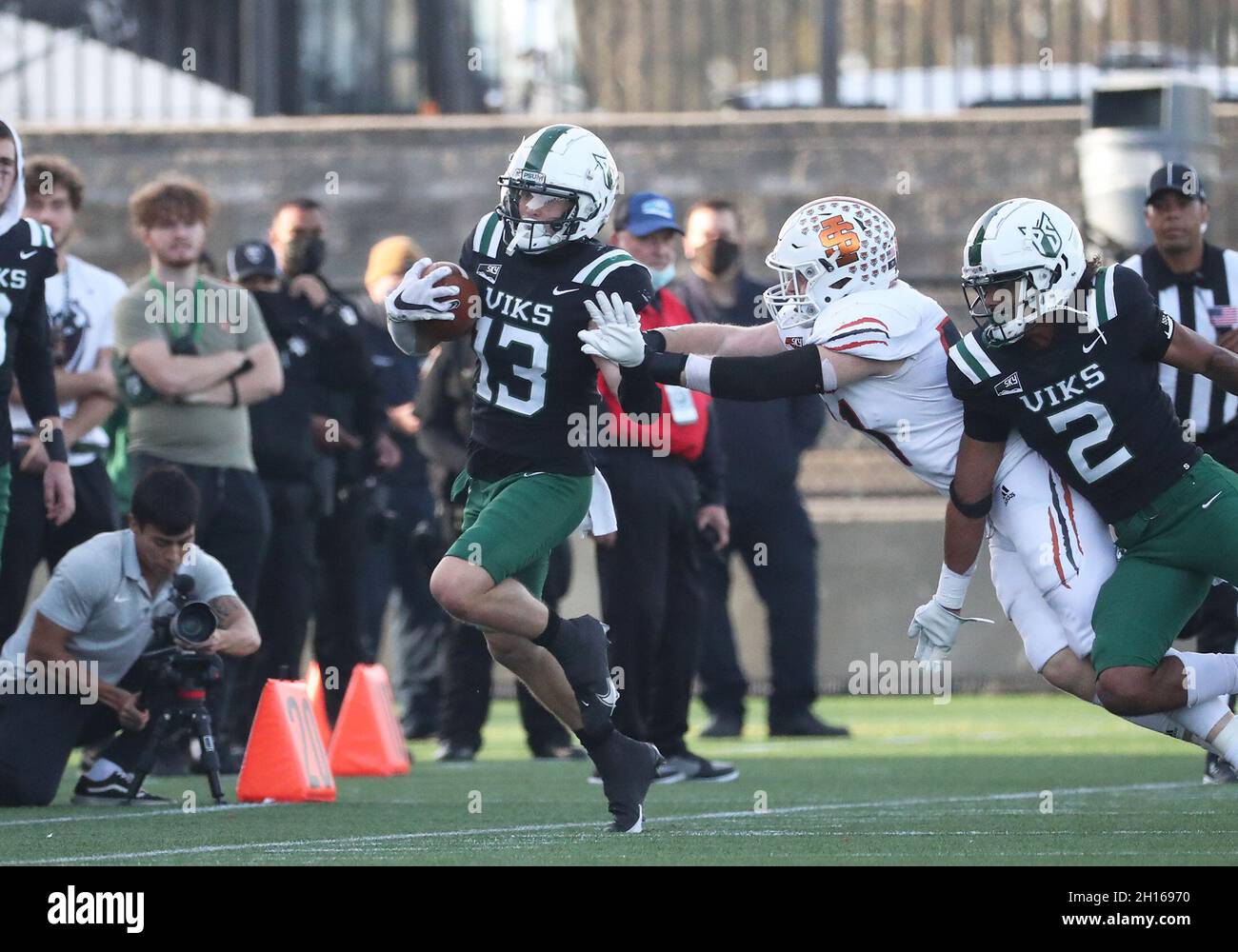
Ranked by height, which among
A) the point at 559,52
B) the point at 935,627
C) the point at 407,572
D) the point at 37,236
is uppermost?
the point at 559,52

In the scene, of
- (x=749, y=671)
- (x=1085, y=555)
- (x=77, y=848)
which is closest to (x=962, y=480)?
(x=1085, y=555)

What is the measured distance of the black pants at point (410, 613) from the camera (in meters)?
10.8

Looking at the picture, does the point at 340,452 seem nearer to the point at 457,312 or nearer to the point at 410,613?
the point at 410,613

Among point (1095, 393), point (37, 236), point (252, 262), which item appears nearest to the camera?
point (1095, 393)

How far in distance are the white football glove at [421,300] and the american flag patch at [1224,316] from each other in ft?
10.5

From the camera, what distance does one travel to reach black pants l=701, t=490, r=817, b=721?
34.2 ft

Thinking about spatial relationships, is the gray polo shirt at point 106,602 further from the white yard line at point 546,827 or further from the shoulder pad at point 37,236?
the white yard line at point 546,827

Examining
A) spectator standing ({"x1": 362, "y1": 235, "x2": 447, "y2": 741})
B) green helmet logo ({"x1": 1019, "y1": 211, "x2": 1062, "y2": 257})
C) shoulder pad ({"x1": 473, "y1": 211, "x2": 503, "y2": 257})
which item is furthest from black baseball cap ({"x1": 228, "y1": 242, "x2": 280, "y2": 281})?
green helmet logo ({"x1": 1019, "y1": 211, "x2": 1062, "y2": 257})

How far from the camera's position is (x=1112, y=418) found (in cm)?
599

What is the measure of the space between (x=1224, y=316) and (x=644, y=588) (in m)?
2.27

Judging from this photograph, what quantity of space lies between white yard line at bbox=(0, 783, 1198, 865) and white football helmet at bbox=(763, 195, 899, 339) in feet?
4.88

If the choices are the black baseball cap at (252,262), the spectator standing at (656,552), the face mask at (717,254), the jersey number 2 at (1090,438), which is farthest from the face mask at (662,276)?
the jersey number 2 at (1090,438)

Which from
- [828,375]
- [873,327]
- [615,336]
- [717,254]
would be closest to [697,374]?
[615,336]

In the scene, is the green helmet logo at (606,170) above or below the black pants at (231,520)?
above
